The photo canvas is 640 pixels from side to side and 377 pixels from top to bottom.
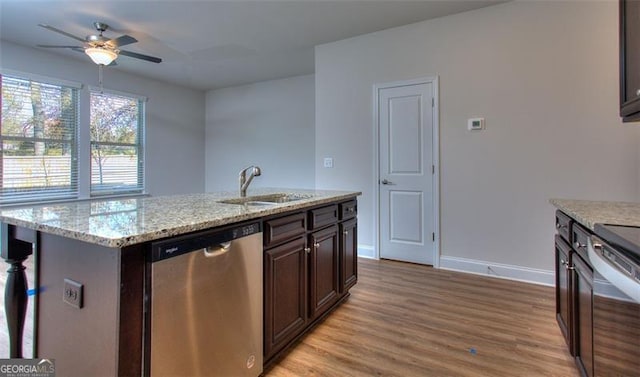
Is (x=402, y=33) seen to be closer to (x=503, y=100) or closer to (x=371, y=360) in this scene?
(x=503, y=100)

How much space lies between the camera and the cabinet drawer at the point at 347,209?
7.85 feet

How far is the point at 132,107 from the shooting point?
5.35 metres

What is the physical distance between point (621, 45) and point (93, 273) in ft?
8.94

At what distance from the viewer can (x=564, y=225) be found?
171 cm

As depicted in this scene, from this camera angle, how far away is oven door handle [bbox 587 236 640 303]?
92 centimetres

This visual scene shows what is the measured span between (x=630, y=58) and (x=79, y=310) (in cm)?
274

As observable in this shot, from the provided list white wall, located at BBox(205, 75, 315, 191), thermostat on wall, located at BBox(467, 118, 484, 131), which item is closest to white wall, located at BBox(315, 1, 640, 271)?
thermostat on wall, located at BBox(467, 118, 484, 131)

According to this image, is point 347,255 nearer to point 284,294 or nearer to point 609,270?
point 284,294

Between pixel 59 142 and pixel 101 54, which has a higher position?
pixel 101 54

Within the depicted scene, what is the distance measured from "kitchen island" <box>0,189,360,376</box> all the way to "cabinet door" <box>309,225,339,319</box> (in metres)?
0.32

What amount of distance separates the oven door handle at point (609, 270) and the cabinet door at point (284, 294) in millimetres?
1341

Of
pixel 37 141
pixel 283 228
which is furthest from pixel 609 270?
pixel 37 141

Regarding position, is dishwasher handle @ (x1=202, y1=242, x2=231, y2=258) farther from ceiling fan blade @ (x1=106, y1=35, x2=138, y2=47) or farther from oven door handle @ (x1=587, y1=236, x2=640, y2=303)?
ceiling fan blade @ (x1=106, y1=35, x2=138, y2=47)

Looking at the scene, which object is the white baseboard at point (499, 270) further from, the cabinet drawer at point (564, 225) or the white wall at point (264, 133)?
the white wall at point (264, 133)
